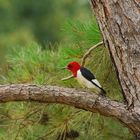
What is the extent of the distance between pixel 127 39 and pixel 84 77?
0.22 m

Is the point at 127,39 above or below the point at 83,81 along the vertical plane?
above

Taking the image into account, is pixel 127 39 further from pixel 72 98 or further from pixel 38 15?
pixel 38 15

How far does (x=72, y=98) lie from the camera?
1.91 metres

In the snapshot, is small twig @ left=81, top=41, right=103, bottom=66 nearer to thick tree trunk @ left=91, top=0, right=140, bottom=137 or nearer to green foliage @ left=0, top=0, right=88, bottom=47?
thick tree trunk @ left=91, top=0, right=140, bottom=137

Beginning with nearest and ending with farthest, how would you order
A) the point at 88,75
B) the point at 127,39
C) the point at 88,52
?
the point at 127,39, the point at 88,75, the point at 88,52

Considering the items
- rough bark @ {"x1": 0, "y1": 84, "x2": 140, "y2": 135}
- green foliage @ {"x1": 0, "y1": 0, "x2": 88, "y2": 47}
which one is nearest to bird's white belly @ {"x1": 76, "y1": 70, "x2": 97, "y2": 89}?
rough bark @ {"x1": 0, "y1": 84, "x2": 140, "y2": 135}

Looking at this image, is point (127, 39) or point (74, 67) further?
point (74, 67)

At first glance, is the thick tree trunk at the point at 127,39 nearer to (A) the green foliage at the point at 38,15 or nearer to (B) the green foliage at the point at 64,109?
(B) the green foliage at the point at 64,109

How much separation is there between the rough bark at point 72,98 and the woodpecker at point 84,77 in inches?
2.6

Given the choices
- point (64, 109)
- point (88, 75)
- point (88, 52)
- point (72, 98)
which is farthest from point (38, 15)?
point (72, 98)

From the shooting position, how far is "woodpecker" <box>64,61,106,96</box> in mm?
2016

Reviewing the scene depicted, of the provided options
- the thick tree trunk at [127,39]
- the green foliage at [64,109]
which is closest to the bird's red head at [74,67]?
the green foliage at [64,109]

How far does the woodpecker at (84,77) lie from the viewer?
6.61 feet

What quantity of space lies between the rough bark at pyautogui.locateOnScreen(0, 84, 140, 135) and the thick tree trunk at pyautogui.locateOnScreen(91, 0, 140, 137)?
0.03 m
